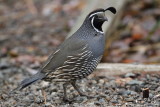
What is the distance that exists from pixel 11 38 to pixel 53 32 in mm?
879

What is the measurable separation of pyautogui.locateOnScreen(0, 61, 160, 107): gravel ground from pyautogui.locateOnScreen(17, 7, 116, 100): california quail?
0.25m

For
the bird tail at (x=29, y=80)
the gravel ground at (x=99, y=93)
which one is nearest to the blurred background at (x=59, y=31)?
the gravel ground at (x=99, y=93)

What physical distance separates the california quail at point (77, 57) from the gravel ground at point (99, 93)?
251mm

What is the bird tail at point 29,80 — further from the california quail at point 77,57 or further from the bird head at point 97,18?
the bird head at point 97,18

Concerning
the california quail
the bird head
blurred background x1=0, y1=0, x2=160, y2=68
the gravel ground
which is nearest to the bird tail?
the california quail

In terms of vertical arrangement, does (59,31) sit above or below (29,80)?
above

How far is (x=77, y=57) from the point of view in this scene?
5398 mm

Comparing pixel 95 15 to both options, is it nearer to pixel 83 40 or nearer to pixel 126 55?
pixel 83 40

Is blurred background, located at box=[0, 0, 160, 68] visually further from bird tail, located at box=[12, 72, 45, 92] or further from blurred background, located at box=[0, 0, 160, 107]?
bird tail, located at box=[12, 72, 45, 92]

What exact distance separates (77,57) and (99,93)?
62 centimetres

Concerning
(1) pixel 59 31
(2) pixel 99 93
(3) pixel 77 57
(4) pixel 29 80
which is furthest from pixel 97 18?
(1) pixel 59 31

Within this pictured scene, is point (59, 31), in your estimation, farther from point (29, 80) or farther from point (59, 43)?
point (29, 80)

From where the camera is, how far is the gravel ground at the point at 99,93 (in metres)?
5.28

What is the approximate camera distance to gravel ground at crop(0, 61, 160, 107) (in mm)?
5281
